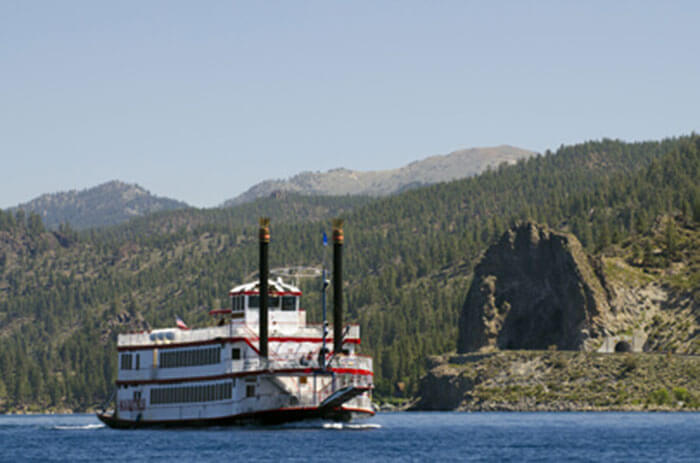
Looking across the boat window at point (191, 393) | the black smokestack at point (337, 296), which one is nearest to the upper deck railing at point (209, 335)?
the black smokestack at point (337, 296)

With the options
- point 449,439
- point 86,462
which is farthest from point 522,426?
point 86,462

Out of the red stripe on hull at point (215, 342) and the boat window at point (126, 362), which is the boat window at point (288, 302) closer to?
the red stripe on hull at point (215, 342)

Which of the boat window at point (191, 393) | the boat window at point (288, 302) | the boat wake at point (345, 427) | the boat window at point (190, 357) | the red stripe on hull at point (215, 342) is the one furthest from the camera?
the boat window at point (288, 302)

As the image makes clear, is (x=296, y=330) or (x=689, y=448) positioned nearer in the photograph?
(x=689, y=448)

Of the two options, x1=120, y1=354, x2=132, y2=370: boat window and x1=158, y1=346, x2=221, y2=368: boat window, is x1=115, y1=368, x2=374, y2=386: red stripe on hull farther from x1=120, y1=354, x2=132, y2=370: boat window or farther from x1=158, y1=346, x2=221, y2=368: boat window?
x1=120, y1=354, x2=132, y2=370: boat window

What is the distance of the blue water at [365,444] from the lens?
99.1 m

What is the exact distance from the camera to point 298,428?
121312mm

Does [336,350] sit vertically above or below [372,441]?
above

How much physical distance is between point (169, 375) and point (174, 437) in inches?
462

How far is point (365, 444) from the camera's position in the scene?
107812mm

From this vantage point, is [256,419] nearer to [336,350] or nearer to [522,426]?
[336,350]

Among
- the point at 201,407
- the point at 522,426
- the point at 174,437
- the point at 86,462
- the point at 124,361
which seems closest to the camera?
the point at 86,462

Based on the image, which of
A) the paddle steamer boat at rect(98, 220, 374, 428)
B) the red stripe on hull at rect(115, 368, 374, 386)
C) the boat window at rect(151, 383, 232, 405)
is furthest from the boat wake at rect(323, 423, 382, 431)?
the boat window at rect(151, 383, 232, 405)

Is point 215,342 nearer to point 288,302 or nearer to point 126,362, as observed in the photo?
point 288,302
